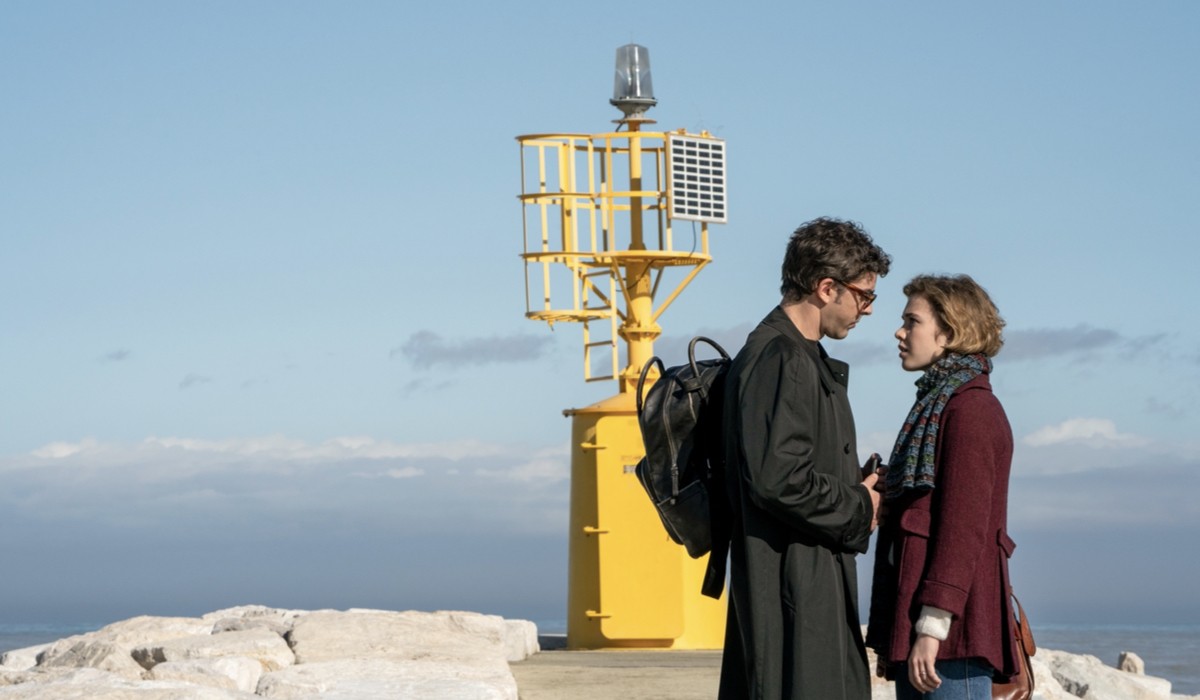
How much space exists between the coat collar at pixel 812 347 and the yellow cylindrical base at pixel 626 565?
24.4 ft

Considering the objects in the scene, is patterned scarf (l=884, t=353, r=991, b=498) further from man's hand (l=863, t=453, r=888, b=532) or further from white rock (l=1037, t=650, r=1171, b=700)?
white rock (l=1037, t=650, r=1171, b=700)

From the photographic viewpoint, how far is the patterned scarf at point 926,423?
3732mm

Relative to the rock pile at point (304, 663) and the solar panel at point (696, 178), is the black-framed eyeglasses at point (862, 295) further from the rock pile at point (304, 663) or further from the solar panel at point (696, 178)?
the solar panel at point (696, 178)

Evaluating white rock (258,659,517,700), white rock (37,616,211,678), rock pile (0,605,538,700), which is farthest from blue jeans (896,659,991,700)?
white rock (37,616,211,678)

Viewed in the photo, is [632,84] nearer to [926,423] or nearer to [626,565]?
[626,565]

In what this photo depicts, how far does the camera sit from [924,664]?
3666 mm

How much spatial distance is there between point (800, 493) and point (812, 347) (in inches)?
16.2

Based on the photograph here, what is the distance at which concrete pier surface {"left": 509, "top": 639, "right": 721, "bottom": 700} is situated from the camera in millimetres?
8219

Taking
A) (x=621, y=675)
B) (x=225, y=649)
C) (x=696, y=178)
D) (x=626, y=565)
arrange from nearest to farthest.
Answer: (x=225, y=649) → (x=621, y=675) → (x=626, y=565) → (x=696, y=178)

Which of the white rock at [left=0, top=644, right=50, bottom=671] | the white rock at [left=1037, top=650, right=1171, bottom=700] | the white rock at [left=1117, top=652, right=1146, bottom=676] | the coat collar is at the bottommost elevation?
the white rock at [left=1117, top=652, right=1146, bottom=676]

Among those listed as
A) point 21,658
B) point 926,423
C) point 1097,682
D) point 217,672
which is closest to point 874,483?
point 926,423

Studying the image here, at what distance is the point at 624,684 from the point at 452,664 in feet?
3.84

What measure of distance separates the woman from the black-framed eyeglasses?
0.31ft

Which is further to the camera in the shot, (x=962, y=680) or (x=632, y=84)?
(x=632, y=84)
